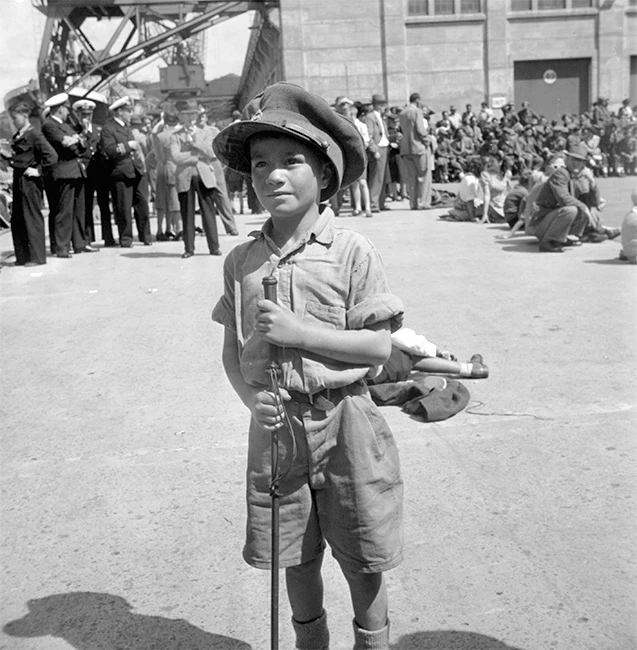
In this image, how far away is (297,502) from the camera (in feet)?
7.60

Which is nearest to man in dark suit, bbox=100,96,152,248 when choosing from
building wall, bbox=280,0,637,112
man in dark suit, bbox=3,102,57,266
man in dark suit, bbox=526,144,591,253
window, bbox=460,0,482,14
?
man in dark suit, bbox=3,102,57,266

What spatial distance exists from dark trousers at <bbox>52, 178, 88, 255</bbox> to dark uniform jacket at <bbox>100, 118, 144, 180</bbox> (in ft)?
2.11

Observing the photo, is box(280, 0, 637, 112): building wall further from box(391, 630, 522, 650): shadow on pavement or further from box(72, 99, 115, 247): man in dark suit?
box(391, 630, 522, 650): shadow on pavement

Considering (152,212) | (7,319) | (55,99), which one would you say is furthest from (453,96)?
(7,319)

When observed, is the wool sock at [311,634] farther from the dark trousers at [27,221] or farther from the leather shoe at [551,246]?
the dark trousers at [27,221]

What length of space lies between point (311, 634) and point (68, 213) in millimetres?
9936

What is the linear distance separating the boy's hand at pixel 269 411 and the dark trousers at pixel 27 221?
9.33m

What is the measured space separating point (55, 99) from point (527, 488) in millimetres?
9195

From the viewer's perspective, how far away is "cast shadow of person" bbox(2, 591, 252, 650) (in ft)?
9.41

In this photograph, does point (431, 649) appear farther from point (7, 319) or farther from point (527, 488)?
point (7, 319)

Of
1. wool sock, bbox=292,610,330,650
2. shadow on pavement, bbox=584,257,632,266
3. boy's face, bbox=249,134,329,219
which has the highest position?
boy's face, bbox=249,134,329,219

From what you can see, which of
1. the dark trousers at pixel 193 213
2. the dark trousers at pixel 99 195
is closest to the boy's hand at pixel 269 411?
the dark trousers at pixel 193 213

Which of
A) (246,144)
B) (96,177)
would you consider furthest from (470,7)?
(246,144)

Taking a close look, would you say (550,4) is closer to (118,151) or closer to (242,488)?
(118,151)
